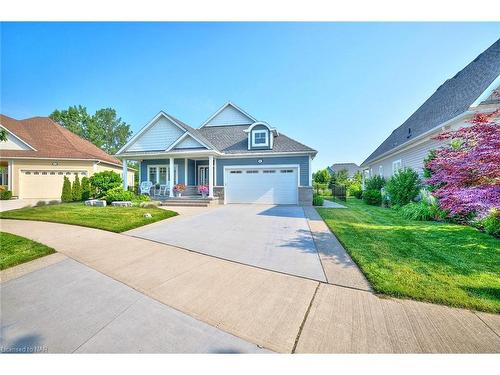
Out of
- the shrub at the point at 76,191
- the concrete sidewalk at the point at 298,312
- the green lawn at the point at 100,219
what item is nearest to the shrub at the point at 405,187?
the concrete sidewalk at the point at 298,312

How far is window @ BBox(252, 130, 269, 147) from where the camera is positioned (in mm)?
14586

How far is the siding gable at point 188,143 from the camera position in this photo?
550 inches

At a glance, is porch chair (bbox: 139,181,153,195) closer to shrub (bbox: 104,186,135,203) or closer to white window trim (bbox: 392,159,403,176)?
shrub (bbox: 104,186,135,203)

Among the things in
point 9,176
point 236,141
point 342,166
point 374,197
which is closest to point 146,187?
point 236,141

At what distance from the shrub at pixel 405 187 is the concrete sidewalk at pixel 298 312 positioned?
9.72 metres

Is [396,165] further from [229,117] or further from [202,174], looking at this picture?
[202,174]

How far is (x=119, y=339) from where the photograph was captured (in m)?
2.09

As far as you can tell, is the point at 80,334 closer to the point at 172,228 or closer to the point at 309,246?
the point at 309,246

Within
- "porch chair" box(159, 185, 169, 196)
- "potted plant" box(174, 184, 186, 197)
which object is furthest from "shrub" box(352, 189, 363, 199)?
"porch chair" box(159, 185, 169, 196)

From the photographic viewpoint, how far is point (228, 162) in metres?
14.7

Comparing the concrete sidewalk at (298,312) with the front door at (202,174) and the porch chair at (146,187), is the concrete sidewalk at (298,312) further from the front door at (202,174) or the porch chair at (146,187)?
the front door at (202,174)

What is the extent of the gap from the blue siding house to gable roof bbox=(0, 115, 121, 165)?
547cm

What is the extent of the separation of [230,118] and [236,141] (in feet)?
10.5
